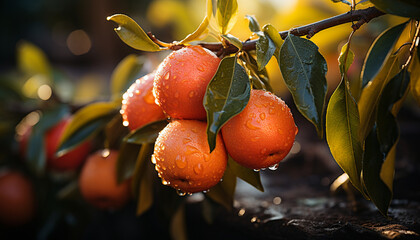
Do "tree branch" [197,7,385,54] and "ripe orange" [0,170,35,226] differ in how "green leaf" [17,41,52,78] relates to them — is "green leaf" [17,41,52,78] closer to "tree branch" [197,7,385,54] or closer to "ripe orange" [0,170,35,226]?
"ripe orange" [0,170,35,226]

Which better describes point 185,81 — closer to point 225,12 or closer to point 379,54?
point 225,12

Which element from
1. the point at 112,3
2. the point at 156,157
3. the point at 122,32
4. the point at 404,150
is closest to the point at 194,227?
the point at 156,157

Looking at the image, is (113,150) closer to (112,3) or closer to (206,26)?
(206,26)

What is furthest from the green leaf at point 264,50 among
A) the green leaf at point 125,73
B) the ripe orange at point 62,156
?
the ripe orange at point 62,156

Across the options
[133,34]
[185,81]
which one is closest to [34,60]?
[133,34]

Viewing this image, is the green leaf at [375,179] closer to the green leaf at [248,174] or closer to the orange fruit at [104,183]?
the green leaf at [248,174]

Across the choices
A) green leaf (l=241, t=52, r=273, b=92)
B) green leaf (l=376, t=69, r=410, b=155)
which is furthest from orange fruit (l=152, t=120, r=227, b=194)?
green leaf (l=376, t=69, r=410, b=155)
